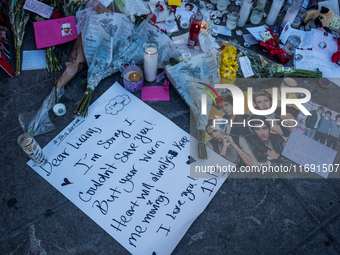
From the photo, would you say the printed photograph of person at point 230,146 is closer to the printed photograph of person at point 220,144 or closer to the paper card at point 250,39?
the printed photograph of person at point 220,144

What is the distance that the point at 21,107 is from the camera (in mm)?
1262

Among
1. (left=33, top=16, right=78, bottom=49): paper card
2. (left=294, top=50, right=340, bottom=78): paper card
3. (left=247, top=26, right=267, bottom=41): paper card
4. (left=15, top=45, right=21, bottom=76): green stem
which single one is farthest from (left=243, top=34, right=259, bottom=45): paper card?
(left=15, top=45, right=21, bottom=76): green stem

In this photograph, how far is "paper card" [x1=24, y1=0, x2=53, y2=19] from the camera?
4.76ft

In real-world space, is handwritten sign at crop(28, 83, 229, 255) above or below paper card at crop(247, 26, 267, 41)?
below

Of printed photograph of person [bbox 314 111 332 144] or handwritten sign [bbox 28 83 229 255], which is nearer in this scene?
handwritten sign [bbox 28 83 229 255]

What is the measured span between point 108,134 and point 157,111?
11.5 inches

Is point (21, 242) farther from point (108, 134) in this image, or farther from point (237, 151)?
point (237, 151)

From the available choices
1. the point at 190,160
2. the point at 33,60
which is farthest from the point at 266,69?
the point at 33,60

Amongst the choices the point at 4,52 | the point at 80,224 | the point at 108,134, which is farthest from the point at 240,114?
the point at 4,52

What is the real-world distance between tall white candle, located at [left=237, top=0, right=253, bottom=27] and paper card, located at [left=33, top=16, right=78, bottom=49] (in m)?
1.09

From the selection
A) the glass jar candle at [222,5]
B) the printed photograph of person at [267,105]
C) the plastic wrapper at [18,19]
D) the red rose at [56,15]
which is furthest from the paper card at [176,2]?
the plastic wrapper at [18,19]

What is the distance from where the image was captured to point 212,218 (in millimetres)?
1051

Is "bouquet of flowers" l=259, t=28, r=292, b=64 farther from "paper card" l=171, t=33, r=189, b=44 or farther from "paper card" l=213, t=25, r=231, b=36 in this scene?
"paper card" l=171, t=33, r=189, b=44

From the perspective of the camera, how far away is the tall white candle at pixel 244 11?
152 cm
